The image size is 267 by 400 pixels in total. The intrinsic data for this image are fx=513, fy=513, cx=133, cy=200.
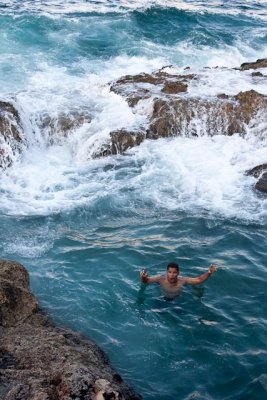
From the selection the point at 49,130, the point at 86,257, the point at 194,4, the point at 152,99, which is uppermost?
the point at 194,4

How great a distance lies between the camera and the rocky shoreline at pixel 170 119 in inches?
552

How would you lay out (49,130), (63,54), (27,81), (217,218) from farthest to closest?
(63,54) < (27,81) < (49,130) < (217,218)

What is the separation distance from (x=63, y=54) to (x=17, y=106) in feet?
33.0

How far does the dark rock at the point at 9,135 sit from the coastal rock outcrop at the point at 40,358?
6250mm

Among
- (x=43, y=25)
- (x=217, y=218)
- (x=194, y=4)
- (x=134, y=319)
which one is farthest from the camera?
(x=194, y=4)

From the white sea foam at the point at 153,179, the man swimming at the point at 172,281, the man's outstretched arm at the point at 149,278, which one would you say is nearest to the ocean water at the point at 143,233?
the white sea foam at the point at 153,179

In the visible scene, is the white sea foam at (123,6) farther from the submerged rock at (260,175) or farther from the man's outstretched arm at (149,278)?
the man's outstretched arm at (149,278)

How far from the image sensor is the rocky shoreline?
1402 cm

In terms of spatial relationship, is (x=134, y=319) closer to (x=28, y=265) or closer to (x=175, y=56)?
(x=28, y=265)

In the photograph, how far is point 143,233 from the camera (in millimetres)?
10836

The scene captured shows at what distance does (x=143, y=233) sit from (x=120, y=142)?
410cm

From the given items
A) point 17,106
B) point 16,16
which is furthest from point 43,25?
point 17,106

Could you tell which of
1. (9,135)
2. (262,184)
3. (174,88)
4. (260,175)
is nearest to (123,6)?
(174,88)

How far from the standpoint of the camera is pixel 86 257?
9.97 meters
